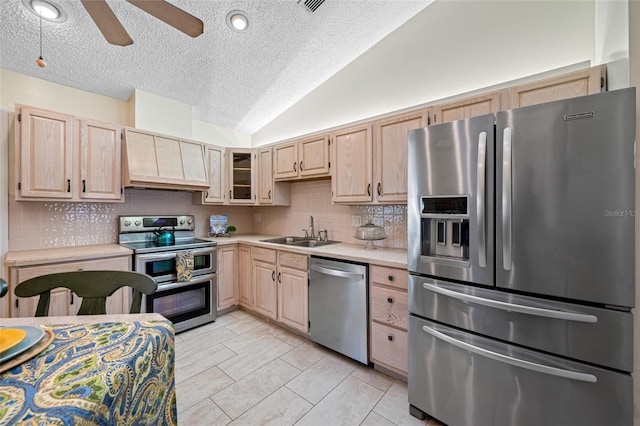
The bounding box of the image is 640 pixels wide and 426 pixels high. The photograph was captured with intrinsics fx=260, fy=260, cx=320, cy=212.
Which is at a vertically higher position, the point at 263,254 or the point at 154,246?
the point at 154,246

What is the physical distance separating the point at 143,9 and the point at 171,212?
2.45 meters

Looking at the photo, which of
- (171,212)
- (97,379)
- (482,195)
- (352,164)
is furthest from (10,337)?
(171,212)

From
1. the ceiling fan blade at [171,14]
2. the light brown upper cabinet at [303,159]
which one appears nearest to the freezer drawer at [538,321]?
the light brown upper cabinet at [303,159]

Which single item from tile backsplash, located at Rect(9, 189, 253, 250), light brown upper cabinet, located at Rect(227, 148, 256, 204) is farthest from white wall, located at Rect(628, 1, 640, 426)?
tile backsplash, located at Rect(9, 189, 253, 250)

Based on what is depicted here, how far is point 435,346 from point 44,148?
3.49m

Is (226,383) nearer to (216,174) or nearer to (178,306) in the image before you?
(178,306)

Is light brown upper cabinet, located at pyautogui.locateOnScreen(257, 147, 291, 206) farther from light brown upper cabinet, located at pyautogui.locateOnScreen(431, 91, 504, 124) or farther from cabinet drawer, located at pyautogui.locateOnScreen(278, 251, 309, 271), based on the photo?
light brown upper cabinet, located at pyautogui.locateOnScreen(431, 91, 504, 124)

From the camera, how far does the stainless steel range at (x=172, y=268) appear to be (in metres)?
2.61

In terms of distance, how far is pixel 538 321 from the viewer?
128 cm

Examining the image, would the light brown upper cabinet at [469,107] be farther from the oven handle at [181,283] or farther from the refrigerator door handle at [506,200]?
the oven handle at [181,283]

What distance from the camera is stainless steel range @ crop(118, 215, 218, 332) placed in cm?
261

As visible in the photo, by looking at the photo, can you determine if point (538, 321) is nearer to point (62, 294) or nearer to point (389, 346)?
point (389, 346)

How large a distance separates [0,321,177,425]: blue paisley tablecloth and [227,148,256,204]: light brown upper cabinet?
2.73 m

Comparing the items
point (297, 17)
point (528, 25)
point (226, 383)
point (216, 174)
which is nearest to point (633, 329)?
point (528, 25)
